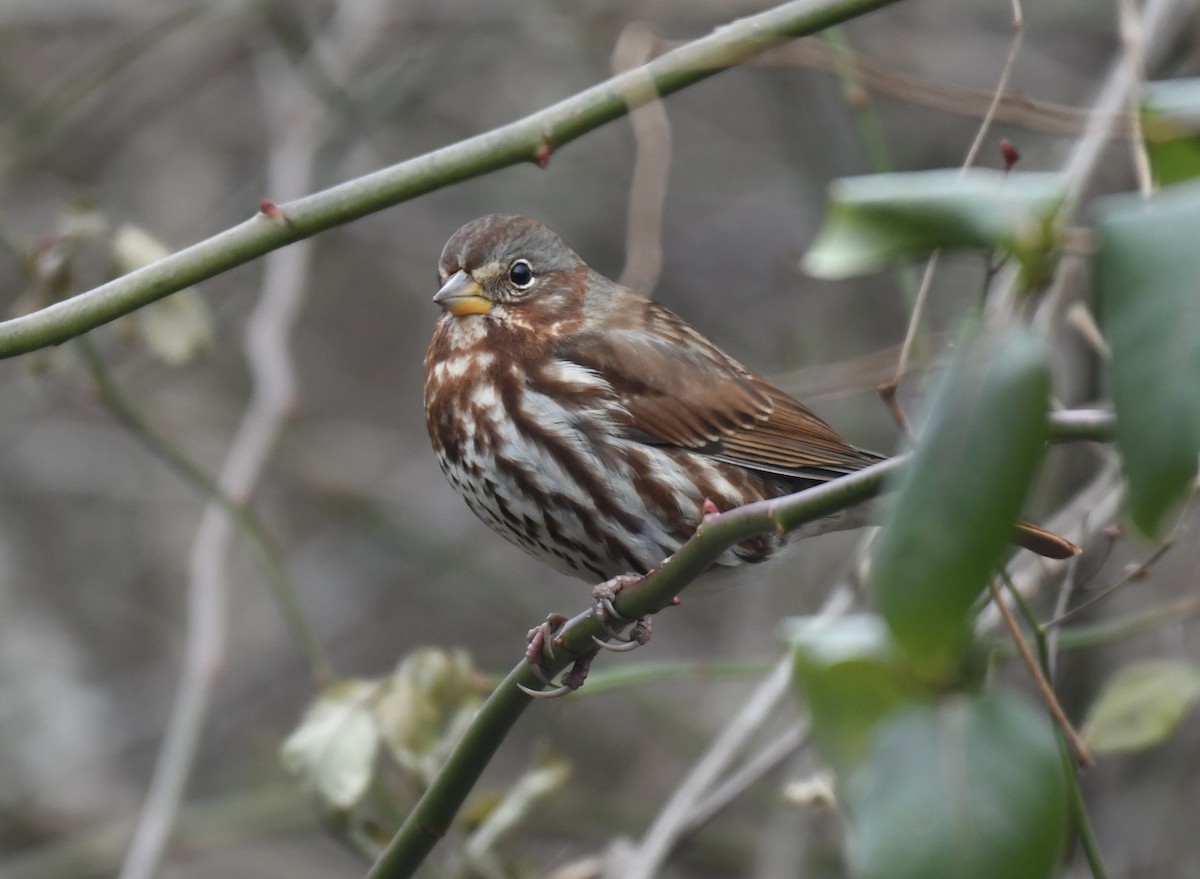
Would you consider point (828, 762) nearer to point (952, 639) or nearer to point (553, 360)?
point (952, 639)

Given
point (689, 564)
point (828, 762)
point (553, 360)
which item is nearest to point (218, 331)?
point (553, 360)

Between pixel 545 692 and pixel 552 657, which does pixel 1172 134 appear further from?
pixel 545 692

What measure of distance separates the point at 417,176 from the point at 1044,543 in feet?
4.33

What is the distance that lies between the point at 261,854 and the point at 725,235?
3.26m

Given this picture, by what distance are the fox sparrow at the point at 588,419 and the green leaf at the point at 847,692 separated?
195cm

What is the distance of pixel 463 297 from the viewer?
333 centimetres

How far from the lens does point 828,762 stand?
1.00 m

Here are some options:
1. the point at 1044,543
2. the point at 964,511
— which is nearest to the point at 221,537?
the point at 1044,543

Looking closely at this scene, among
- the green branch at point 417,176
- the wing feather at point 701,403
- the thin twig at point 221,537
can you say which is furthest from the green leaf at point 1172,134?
the thin twig at point 221,537

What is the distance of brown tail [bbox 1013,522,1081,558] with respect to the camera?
2.74 meters

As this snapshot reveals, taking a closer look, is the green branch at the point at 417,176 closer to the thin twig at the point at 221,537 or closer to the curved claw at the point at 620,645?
the curved claw at the point at 620,645

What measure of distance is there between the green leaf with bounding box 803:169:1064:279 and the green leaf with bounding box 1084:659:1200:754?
2158 millimetres

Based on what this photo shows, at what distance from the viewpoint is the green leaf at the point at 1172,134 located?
3.05ft

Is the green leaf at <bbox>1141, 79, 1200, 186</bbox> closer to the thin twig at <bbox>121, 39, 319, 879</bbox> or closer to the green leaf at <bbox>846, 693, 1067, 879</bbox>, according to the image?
the green leaf at <bbox>846, 693, 1067, 879</bbox>
